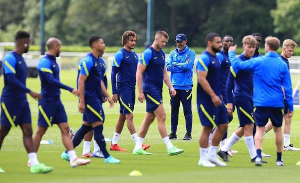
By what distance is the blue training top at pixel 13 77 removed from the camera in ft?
38.8

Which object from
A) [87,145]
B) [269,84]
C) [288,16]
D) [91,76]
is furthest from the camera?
[288,16]

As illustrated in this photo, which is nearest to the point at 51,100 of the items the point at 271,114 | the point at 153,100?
the point at 153,100

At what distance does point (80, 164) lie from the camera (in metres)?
12.5

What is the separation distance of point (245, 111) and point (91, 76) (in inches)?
100

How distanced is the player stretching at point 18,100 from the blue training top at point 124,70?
3.58 metres

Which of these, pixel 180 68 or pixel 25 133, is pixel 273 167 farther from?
pixel 180 68

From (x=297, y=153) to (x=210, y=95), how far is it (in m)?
3.38

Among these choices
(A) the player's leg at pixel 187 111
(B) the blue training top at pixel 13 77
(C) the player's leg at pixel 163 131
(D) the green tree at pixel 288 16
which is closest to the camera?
(B) the blue training top at pixel 13 77

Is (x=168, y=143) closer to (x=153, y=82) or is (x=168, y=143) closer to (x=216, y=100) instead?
(x=153, y=82)

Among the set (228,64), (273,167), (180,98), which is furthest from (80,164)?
(180,98)

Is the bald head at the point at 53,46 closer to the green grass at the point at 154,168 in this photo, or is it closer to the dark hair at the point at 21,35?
the dark hair at the point at 21,35

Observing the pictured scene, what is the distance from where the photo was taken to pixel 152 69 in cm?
1470

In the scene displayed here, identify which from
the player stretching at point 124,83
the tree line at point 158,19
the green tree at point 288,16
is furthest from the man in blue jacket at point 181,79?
the tree line at point 158,19

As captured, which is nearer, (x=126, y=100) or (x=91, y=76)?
(x=91, y=76)
